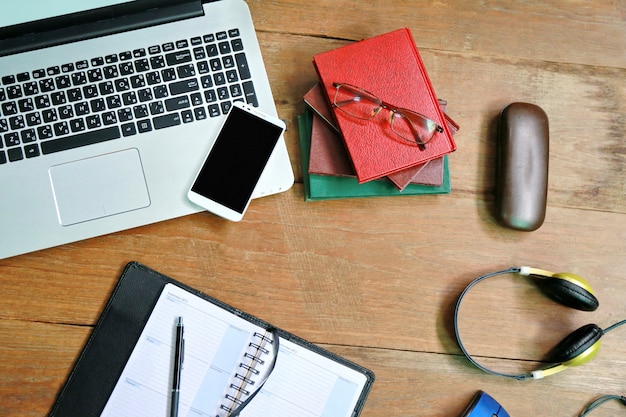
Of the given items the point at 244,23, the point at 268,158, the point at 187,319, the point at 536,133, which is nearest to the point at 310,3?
the point at 244,23

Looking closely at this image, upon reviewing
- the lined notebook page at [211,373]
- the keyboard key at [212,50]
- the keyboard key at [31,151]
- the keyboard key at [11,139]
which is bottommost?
the lined notebook page at [211,373]

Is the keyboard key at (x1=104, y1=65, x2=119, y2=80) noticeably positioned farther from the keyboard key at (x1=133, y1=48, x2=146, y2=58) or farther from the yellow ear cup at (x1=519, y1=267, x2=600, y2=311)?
the yellow ear cup at (x1=519, y1=267, x2=600, y2=311)

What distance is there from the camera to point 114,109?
83 cm

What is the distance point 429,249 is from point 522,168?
0.17m

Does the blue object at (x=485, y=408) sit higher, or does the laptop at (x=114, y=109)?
the laptop at (x=114, y=109)

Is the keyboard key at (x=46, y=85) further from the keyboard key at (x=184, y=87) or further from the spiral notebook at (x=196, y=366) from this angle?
the spiral notebook at (x=196, y=366)

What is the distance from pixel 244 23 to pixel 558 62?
470mm

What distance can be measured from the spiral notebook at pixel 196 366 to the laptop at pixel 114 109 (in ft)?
0.37

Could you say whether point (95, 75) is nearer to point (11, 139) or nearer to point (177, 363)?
point (11, 139)

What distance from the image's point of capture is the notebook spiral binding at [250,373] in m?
0.82

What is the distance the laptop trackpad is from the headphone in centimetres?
47

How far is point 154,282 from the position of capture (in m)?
0.84

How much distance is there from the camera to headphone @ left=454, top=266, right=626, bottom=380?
0.83 metres

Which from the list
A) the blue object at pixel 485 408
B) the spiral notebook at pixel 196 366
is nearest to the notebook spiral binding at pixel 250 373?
the spiral notebook at pixel 196 366
